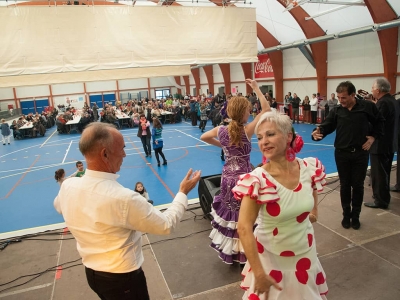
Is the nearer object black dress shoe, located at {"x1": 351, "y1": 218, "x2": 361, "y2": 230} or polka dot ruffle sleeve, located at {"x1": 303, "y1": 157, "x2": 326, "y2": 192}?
polka dot ruffle sleeve, located at {"x1": 303, "y1": 157, "x2": 326, "y2": 192}

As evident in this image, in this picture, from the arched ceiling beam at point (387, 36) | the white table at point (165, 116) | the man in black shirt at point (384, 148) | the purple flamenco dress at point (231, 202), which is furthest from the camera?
the white table at point (165, 116)

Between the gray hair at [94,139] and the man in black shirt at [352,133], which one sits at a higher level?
the gray hair at [94,139]

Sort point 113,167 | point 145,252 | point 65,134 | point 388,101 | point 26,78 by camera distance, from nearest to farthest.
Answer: point 113,167, point 145,252, point 388,101, point 26,78, point 65,134

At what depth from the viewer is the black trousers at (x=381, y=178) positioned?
470 centimetres

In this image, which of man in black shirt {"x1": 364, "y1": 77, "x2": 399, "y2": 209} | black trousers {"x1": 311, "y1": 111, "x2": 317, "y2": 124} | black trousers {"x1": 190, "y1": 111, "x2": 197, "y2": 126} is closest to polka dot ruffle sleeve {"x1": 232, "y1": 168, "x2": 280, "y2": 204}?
man in black shirt {"x1": 364, "y1": 77, "x2": 399, "y2": 209}

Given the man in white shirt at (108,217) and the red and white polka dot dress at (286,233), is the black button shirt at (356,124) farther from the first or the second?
the man in white shirt at (108,217)

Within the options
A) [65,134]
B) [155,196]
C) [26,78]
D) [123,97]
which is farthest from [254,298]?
[123,97]

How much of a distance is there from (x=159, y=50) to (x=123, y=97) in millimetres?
30612

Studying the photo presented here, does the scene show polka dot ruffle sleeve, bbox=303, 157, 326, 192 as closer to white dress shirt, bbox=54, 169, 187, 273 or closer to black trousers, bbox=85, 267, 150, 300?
white dress shirt, bbox=54, 169, 187, 273

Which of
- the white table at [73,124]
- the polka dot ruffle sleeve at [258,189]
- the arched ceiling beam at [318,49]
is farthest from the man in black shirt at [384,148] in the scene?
the white table at [73,124]

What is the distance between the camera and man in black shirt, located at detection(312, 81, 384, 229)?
3.78 m

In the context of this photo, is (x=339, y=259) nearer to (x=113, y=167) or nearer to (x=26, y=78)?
(x=113, y=167)

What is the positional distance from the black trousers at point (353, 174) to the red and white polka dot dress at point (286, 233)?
2367mm

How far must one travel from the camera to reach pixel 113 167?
1723 millimetres
